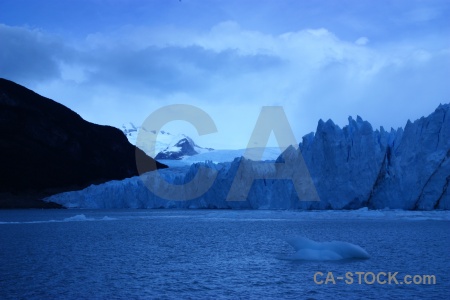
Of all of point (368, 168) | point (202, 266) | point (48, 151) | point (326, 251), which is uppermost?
point (48, 151)

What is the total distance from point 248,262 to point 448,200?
96.9 feet

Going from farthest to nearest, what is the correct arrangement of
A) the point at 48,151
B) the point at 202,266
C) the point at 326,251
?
the point at 48,151, the point at 326,251, the point at 202,266

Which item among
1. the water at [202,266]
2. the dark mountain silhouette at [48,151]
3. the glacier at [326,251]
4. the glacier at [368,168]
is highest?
the dark mountain silhouette at [48,151]

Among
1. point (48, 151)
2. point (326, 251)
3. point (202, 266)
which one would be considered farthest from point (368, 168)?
point (48, 151)

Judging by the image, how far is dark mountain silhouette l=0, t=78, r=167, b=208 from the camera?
322ft

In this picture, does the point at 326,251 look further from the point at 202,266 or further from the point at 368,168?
the point at 368,168

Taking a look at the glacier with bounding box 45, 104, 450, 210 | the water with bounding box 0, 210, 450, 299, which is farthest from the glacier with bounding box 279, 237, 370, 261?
the glacier with bounding box 45, 104, 450, 210

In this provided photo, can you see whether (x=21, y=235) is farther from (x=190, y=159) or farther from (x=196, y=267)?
(x=190, y=159)

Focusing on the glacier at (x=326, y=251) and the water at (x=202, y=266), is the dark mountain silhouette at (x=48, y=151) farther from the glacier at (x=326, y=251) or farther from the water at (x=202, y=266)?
the glacier at (x=326, y=251)

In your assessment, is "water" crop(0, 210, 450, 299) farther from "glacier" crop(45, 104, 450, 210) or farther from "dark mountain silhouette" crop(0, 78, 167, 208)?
"dark mountain silhouette" crop(0, 78, 167, 208)

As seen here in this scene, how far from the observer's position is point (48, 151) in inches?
4360

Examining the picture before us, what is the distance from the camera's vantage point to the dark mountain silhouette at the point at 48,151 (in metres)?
98.2

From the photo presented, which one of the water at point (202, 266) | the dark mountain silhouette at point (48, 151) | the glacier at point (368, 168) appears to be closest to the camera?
the water at point (202, 266)

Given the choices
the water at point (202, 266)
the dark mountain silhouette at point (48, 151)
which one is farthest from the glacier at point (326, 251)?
the dark mountain silhouette at point (48, 151)
